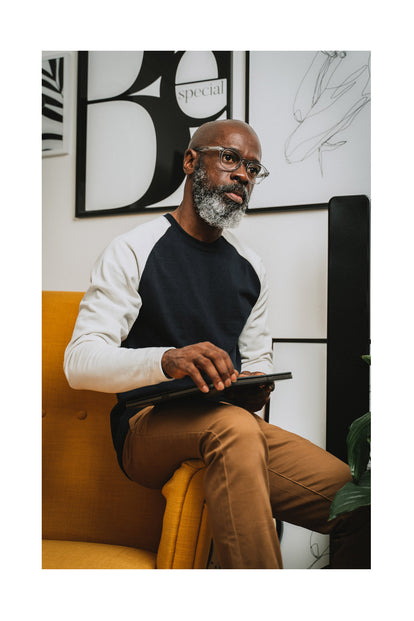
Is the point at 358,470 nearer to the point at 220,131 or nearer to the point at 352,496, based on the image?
the point at 352,496

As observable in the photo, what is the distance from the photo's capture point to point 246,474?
906mm

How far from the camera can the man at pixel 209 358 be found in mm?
924

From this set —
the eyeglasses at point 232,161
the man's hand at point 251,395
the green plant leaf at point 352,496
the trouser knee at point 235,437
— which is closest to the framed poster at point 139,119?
the eyeglasses at point 232,161

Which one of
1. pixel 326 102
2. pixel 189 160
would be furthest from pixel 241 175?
pixel 326 102

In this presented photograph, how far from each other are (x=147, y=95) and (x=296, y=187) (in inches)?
19.8

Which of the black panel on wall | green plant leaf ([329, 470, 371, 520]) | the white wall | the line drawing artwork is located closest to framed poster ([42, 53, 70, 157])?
the white wall

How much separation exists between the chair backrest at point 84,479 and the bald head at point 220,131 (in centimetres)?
67

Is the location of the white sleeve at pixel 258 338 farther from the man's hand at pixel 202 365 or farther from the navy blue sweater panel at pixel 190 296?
the man's hand at pixel 202 365

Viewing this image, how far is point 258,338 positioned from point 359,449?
408 millimetres

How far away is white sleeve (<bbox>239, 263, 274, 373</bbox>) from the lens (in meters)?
1.34
